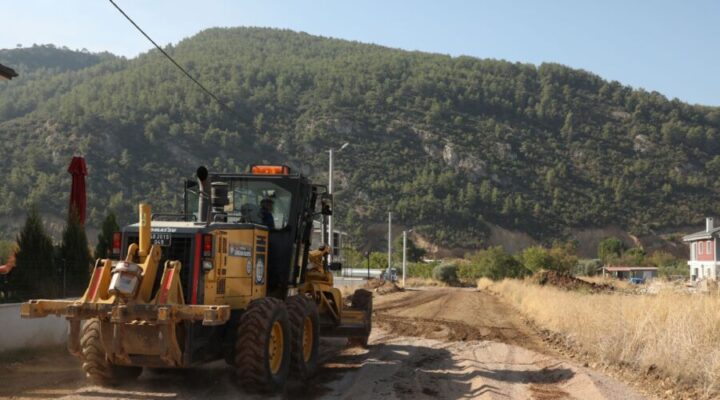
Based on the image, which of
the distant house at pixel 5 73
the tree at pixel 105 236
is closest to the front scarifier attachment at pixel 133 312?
the distant house at pixel 5 73

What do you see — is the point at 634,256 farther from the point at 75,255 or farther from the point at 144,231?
the point at 144,231

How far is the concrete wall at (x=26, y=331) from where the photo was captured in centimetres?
1248

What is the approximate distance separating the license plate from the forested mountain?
47838 millimetres

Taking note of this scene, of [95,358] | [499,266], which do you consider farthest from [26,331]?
[499,266]

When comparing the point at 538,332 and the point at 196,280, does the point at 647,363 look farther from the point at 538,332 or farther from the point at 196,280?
the point at 538,332

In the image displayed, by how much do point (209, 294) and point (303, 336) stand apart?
1891mm

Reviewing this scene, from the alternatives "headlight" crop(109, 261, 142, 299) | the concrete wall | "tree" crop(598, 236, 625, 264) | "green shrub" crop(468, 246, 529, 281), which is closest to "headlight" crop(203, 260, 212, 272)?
"headlight" crop(109, 261, 142, 299)

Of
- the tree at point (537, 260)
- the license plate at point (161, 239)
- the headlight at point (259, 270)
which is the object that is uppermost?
the license plate at point (161, 239)

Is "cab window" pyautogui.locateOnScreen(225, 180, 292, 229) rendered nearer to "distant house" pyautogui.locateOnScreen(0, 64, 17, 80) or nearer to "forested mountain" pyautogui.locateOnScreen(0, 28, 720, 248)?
"distant house" pyautogui.locateOnScreen(0, 64, 17, 80)

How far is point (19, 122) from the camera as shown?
84.5m

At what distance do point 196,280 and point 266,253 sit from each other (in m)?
1.79

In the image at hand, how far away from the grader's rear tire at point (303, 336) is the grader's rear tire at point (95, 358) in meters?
2.36

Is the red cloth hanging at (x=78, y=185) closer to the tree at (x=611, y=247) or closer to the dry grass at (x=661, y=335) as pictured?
the dry grass at (x=661, y=335)

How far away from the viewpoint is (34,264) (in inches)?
581
